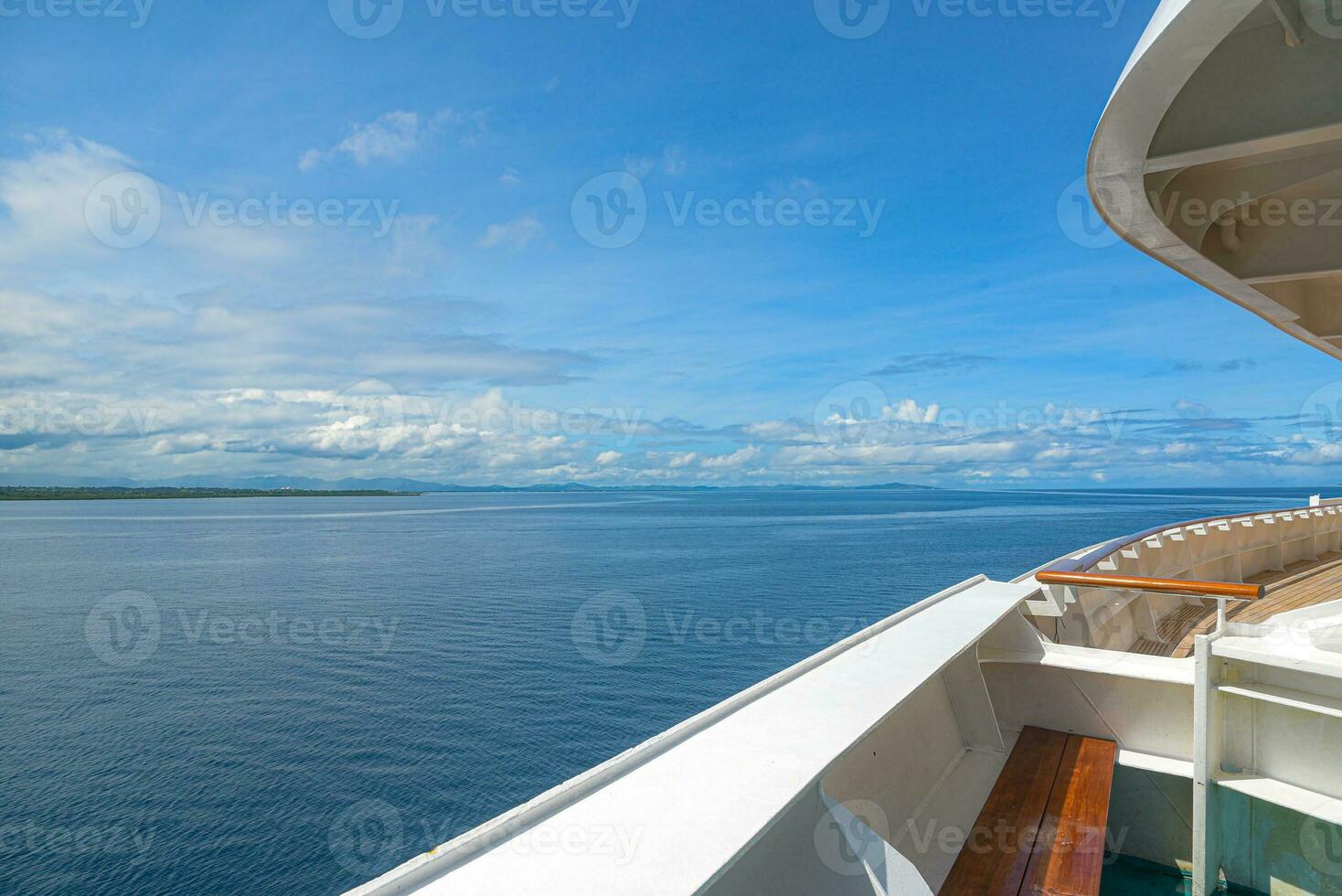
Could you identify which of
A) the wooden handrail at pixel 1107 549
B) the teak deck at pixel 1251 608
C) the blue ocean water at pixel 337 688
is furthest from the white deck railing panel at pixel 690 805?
the blue ocean water at pixel 337 688

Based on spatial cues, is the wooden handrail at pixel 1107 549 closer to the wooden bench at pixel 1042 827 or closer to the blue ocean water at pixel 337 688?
the wooden bench at pixel 1042 827

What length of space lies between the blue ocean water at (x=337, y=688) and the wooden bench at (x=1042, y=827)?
10570 mm

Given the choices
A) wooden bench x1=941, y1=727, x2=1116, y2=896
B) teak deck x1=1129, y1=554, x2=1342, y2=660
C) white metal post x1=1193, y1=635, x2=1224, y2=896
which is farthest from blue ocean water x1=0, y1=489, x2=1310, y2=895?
white metal post x1=1193, y1=635, x2=1224, y2=896

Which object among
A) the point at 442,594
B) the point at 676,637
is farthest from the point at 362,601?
the point at 676,637

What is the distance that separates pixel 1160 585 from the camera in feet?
13.2

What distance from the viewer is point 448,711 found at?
56.2ft

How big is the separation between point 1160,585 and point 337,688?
2019 cm

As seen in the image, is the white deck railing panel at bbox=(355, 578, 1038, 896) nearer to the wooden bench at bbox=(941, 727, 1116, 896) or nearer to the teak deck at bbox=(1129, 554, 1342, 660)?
the wooden bench at bbox=(941, 727, 1116, 896)

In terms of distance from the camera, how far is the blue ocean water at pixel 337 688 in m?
12.0

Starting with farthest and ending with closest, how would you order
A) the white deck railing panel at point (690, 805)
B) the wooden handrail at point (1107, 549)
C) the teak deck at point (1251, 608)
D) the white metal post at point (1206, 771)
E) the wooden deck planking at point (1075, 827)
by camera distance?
1. the teak deck at point (1251, 608)
2. the wooden handrail at point (1107, 549)
3. the white metal post at point (1206, 771)
4. the wooden deck planking at point (1075, 827)
5. the white deck railing panel at point (690, 805)

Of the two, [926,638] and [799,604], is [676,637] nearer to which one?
[799,604]

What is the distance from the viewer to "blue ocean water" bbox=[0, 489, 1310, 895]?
12.0 m

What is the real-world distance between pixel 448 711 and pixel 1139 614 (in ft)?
48.7

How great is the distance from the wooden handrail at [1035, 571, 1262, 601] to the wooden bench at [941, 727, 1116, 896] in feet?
2.94
